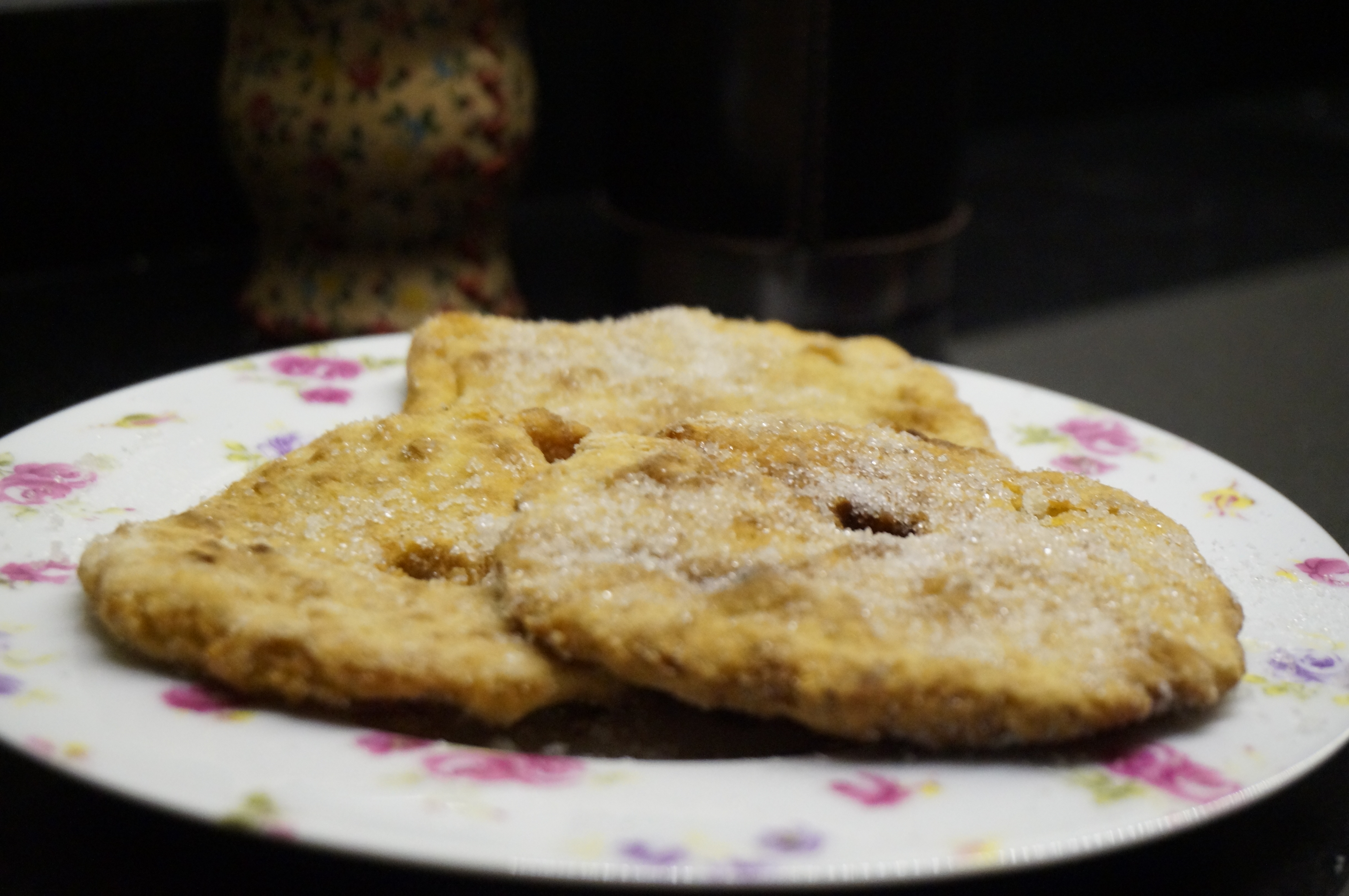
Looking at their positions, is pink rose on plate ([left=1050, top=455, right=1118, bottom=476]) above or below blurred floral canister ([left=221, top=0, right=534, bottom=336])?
below

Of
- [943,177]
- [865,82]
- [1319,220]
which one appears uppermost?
[865,82]

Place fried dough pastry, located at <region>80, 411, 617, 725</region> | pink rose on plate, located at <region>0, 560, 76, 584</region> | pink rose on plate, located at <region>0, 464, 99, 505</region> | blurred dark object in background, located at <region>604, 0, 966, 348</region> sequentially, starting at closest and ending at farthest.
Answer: fried dough pastry, located at <region>80, 411, 617, 725</region>
pink rose on plate, located at <region>0, 560, 76, 584</region>
pink rose on plate, located at <region>0, 464, 99, 505</region>
blurred dark object in background, located at <region>604, 0, 966, 348</region>

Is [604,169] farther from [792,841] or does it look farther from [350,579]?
[792,841]

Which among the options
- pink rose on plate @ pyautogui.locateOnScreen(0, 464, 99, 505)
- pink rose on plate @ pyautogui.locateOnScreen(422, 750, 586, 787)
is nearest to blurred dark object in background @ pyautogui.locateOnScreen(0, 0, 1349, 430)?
pink rose on plate @ pyautogui.locateOnScreen(0, 464, 99, 505)

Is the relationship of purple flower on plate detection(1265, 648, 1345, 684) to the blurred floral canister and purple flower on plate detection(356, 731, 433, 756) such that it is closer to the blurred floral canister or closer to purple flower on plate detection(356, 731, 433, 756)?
purple flower on plate detection(356, 731, 433, 756)

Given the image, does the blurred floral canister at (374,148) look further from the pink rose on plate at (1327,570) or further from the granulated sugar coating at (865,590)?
the pink rose on plate at (1327,570)

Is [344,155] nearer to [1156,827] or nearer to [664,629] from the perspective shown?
[664,629]

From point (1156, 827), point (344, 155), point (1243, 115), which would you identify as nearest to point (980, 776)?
point (1156, 827)
